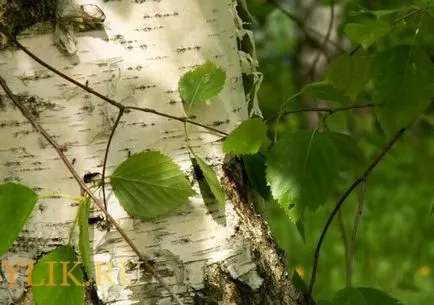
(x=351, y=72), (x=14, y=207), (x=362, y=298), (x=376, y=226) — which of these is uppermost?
(x=376, y=226)

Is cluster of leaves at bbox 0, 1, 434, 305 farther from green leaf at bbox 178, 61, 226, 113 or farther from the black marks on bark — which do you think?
the black marks on bark

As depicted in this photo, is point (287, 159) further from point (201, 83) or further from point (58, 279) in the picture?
point (58, 279)

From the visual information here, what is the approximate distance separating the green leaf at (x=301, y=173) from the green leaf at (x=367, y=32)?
0.19 meters

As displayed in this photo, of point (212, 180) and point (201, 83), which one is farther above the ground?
point (201, 83)

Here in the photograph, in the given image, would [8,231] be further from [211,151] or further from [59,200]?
[211,151]

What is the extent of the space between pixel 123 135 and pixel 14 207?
0.17 m

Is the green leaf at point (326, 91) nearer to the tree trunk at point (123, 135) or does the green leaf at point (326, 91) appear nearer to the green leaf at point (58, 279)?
the tree trunk at point (123, 135)

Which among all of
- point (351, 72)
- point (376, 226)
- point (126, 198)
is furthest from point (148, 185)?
point (376, 226)

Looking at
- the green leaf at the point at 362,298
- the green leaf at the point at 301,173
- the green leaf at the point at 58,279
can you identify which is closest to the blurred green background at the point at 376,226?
the green leaf at the point at 362,298

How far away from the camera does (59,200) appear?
96 cm

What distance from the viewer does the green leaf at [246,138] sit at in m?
0.98

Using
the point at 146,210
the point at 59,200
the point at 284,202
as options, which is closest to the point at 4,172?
the point at 59,200

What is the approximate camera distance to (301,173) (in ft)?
3.26

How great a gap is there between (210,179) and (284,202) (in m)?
0.11
